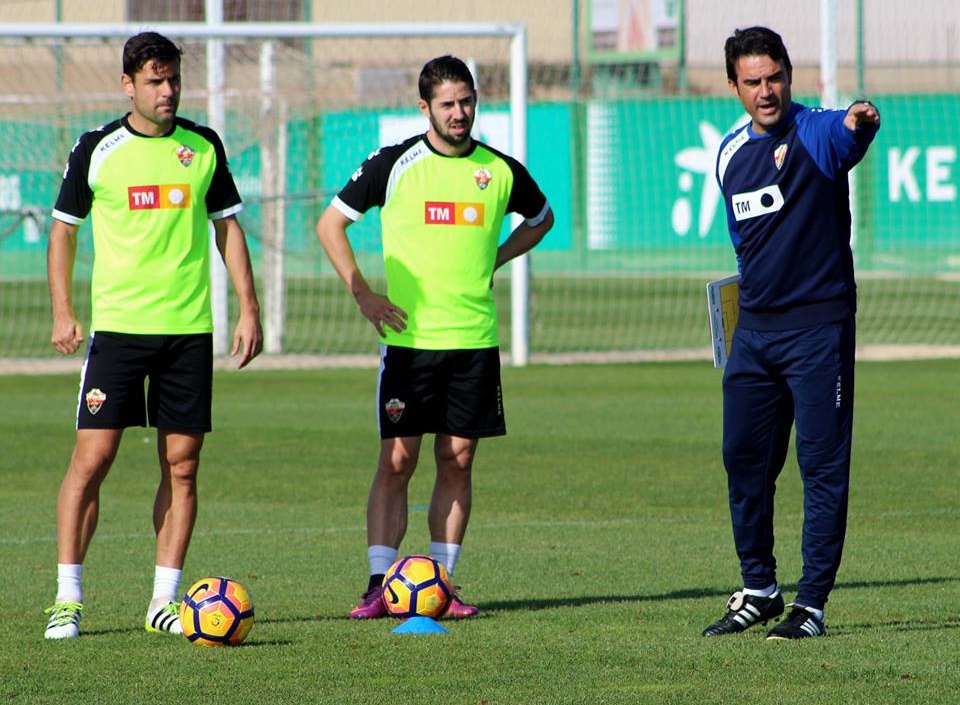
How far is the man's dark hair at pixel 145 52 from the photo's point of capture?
22.2 feet

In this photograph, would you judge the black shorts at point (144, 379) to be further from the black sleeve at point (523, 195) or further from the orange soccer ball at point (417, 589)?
the black sleeve at point (523, 195)

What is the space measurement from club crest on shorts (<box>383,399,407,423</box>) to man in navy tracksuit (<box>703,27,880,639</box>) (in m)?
1.40

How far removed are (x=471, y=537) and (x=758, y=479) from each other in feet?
9.41

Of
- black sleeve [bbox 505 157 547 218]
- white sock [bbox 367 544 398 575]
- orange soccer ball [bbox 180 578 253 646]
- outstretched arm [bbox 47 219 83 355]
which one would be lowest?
orange soccer ball [bbox 180 578 253 646]

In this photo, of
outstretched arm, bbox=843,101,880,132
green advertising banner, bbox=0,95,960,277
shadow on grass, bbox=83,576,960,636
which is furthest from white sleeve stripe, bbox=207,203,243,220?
green advertising banner, bbox=0,95,960,277

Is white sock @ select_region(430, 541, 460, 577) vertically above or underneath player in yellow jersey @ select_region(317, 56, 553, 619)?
underneath

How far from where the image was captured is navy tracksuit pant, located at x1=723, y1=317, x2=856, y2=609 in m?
6.50

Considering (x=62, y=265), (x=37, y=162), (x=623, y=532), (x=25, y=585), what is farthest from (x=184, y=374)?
(x=37, y=162)

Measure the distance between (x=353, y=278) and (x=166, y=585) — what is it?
1411mm

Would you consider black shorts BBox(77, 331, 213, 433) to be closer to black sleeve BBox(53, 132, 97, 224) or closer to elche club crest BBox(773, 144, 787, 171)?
black sleeve BBox(53, 132, 97, 224)

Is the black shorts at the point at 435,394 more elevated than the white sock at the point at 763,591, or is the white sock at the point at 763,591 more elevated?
the black shorts at the point at 435,394

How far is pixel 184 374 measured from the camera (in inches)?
275

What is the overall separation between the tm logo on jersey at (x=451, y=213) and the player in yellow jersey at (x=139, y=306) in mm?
822

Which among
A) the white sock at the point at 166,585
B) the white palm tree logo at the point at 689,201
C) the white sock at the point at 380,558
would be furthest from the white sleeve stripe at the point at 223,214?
the white palm tree logo at the point at 689,201
